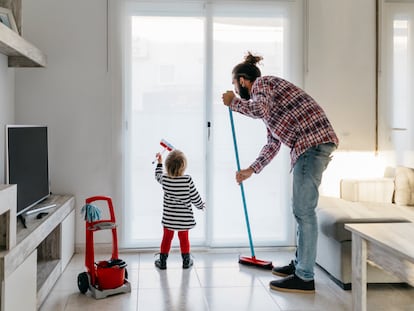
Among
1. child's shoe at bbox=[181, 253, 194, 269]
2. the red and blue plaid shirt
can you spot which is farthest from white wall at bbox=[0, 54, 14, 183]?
the red and blue plaid shirt

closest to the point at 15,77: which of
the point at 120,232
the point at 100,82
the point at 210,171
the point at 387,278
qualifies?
the point at 100,82

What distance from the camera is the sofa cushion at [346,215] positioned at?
2.90m

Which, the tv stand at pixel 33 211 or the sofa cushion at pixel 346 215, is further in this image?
the sofa cushion at pixel 346 215

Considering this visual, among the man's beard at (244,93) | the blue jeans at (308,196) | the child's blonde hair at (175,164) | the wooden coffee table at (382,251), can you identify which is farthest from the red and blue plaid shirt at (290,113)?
the wooden coffee table at (382,251)

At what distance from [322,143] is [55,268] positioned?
1938mm

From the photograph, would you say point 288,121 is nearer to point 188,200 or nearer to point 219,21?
point 188,200

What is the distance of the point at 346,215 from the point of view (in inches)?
118

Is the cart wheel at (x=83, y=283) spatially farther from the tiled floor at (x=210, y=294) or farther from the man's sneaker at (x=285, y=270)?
the man's sneaker at (x=285, y=270)

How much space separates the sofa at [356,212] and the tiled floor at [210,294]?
0.32ft

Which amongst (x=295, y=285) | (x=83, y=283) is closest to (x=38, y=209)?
(x=83, y=283)

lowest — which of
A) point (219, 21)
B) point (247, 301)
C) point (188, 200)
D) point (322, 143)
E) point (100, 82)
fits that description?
point (247, 301)

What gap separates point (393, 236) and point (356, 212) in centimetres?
112

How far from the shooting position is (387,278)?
9.58ft

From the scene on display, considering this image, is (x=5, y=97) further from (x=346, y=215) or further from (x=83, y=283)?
(x=346, y=215)
